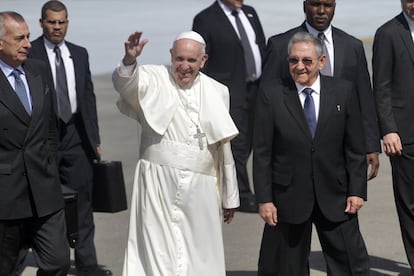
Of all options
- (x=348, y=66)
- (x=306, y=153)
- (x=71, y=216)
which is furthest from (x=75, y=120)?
(x=306, y=153)

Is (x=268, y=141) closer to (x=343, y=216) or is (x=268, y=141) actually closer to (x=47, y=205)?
(x=343, y=216)

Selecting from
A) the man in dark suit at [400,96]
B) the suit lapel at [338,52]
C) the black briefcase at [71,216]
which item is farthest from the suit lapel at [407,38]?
the black briefcase at [71,216]

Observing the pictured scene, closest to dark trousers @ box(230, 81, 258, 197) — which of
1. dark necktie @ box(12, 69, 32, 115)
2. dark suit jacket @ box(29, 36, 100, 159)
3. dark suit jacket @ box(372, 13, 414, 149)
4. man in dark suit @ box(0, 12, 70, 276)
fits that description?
dark suit jacket @ box(29, 36, 100, 159)

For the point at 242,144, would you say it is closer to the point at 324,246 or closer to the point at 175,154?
the point at 324,246

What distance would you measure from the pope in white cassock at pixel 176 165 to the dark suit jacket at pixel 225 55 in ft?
10.4

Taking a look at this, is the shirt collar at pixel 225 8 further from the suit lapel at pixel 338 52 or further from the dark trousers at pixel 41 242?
the dark trousers at pixel 41 242

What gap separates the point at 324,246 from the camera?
24.8 ft

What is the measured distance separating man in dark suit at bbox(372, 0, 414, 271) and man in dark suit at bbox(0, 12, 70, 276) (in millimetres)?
2210

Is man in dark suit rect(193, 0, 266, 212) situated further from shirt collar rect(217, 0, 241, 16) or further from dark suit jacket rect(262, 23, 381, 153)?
dark suit jacket rect(262, 23, 381, 153)

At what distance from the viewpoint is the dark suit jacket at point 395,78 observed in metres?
8.33

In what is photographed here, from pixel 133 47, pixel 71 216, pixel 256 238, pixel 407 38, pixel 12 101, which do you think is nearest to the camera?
pixel 133 47

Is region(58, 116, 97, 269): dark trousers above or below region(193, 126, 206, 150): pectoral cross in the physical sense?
below

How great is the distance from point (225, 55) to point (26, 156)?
12.3 ft

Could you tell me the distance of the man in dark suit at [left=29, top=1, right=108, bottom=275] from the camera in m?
8.88
